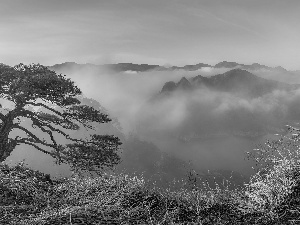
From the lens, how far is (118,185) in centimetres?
693

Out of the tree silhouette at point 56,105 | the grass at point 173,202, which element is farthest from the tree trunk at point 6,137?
the grass at point 173,202

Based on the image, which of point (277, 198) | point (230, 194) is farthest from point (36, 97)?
point (277, 198)

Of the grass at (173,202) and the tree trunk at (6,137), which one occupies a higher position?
the grass at (173,202)

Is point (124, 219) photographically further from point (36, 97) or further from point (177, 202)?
point (36, 97)

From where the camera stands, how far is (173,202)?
6.27m

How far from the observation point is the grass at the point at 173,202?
4.74m

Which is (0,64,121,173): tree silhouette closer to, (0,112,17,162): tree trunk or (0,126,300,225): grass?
(0,112,17,162): tree trunk

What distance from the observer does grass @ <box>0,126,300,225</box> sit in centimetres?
474

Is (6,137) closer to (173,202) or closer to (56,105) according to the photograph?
(56,105)

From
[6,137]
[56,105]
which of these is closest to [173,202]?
[56,105]

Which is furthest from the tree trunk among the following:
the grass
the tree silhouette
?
the grass

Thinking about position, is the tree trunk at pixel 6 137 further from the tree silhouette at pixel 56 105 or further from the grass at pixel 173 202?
the grass at pixel 173 202

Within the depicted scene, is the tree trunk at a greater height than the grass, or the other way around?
the grass

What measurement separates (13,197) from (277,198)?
408 centimetres
